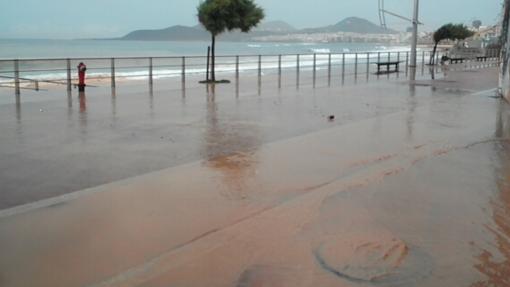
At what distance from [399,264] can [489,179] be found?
3223 mm

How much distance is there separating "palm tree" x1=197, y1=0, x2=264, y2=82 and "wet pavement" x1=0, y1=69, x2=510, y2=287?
10.9 meters

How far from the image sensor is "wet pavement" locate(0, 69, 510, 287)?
4387 millimetres

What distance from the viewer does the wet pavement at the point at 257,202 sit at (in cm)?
439

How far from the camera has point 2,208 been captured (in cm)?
576

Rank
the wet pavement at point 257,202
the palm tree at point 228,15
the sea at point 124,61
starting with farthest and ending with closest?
the sea at point 124,61
the palm tree at point 228,15
the wet pavement at point 257,202

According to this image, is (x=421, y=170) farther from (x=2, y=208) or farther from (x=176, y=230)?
(x=2, y=208)

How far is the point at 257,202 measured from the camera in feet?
20.0

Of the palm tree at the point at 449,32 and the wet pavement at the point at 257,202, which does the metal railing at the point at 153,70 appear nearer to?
the palm tree at the point at 449,32

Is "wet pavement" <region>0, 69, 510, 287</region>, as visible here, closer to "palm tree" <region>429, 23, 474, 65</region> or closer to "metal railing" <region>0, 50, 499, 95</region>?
"metal railing" <region>0, 50, 499, 95</region>

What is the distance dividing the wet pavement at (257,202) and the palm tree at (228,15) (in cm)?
1092

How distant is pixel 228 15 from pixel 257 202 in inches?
666

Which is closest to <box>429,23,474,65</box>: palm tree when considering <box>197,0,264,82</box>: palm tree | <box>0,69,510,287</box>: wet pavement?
<box>197,0,264,82</box>: palm tree

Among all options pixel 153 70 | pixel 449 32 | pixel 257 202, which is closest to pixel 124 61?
pixel 153 70

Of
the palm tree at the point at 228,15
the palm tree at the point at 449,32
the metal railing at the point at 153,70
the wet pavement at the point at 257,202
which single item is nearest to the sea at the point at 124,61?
the metal railing at the point at 153,70
